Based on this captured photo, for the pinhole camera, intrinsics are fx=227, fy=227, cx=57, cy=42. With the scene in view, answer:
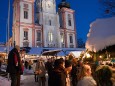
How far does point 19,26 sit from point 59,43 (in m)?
14.4

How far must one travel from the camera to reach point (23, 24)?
2442 inches

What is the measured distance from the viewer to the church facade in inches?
2447

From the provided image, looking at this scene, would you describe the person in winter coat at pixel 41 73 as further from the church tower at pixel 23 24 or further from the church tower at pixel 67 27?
the church tower at pixel 67 27

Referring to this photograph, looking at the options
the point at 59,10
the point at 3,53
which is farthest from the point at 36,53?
the point at 59,10

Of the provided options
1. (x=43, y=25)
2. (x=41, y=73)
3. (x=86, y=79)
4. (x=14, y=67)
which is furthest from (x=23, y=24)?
(x=86, y=79)

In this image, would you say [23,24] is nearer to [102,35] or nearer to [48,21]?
[48,21]

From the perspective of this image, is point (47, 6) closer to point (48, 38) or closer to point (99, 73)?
point (48, 38)

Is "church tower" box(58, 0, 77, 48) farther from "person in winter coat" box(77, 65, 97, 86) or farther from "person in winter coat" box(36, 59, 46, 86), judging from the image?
"person in winter coat" box(77, 65, 97, 86)

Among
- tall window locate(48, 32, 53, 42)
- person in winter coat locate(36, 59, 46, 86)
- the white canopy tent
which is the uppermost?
tall window locate(48, 32, 53, 42)

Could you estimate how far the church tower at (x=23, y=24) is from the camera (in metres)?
61.1

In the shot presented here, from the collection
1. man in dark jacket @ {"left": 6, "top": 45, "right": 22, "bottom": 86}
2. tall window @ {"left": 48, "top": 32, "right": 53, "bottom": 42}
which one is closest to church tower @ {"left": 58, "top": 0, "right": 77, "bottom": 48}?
tall window @ {"left": 48, "top": 32, "right": 53, "bottom": 42}

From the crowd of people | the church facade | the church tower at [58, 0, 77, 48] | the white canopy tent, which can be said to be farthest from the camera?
the church tower at [58, 0, 77, 48]

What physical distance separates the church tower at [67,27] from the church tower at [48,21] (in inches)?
123

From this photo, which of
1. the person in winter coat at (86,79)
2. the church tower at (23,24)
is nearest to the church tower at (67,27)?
the church tower at (23,24)
